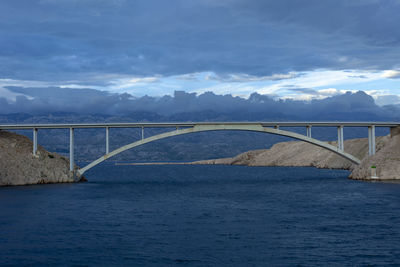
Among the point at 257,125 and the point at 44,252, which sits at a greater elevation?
the point at 257,125

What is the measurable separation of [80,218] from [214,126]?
137 feet

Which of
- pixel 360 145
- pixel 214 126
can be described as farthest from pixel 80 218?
pixel 360 145

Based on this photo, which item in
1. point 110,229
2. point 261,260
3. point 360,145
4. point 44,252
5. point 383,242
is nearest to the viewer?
point 261,260

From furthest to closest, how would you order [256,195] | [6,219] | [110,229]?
[256,195] → [6,219] → [110,229]

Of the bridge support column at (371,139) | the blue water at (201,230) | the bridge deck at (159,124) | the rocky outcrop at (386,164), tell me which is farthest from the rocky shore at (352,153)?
the blue water at (201,230)

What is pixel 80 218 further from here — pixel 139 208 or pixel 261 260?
pixel 261 260

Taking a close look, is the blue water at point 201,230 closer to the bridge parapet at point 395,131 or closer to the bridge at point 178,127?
the bridge at point 178,127

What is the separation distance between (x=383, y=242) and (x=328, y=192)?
31509 mm

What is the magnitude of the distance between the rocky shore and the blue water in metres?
19.6

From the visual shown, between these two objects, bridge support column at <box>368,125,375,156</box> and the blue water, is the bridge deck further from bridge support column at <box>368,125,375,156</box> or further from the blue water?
the blue water

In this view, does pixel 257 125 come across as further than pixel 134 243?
Yes

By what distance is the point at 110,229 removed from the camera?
34.3 m

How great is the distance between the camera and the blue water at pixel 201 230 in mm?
25625

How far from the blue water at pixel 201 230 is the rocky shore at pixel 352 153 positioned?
19573mm
